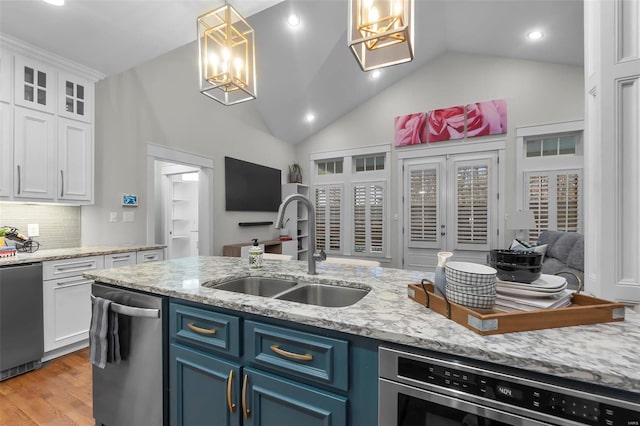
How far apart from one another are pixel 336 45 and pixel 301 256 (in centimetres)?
419

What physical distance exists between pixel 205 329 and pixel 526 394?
1089 millimetres

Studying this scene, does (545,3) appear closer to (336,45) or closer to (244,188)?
(336,45)

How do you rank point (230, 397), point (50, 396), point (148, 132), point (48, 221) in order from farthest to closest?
point (148, 132), point (48, 221), point (50, 396), point (230, 397)

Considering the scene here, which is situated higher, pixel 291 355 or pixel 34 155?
pixel 34 155

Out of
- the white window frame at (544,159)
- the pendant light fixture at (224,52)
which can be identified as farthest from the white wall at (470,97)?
the pendant light fixture at (224,52)

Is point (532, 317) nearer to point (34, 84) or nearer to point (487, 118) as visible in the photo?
point (34, 84)

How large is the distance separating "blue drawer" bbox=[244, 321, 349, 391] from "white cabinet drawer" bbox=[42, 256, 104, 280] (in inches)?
93.3

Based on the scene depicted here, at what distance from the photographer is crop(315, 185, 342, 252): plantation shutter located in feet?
19.9


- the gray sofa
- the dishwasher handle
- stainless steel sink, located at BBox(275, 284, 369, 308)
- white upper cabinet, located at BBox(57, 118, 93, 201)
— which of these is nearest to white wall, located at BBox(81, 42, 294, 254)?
white upper cabinet, located at BBox(57, 118, 93, 201)

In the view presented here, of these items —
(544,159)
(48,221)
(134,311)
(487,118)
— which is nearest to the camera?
(134,311)

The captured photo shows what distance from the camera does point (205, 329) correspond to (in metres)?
1.18

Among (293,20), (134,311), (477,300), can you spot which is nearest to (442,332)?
(477,300)

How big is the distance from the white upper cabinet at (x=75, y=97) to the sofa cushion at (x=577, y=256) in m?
5.52

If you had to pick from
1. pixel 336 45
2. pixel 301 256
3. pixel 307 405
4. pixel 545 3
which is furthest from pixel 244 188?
pixel 545 3
